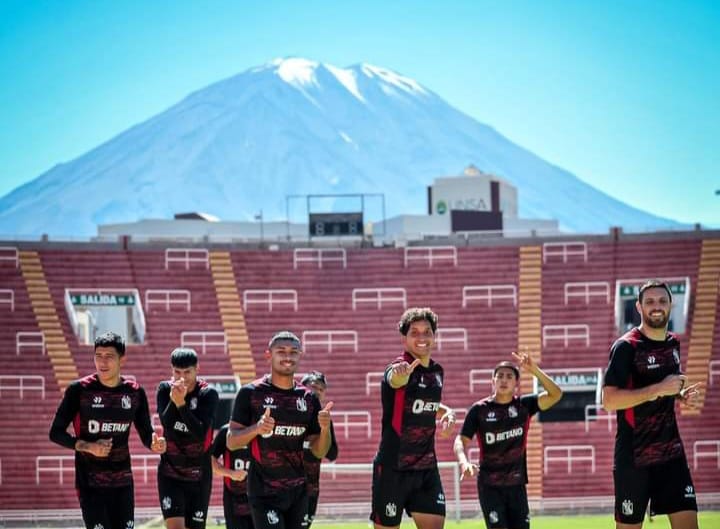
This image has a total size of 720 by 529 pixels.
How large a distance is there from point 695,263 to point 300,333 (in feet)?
42.7

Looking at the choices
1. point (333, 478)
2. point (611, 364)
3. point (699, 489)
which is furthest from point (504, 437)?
point (699, 489)

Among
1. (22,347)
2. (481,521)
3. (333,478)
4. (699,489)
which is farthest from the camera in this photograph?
(22,347)

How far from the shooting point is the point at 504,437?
13.2 metres

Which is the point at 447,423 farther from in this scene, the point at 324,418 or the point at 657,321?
the point at 657,321

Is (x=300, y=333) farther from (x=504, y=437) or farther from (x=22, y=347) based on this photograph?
(x=504, y=437)

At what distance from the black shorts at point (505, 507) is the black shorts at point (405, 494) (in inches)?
50.3

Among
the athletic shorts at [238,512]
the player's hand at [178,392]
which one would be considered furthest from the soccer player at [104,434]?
the athletic shorts at [238,512]

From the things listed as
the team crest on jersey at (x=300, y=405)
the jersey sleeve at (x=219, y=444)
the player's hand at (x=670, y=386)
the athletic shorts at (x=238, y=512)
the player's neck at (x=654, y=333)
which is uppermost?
the player's neck at (x=654, y=333)

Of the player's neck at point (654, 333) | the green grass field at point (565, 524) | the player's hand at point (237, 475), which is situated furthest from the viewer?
the green grass field at point (565, 524)

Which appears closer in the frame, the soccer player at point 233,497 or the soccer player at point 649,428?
the soccer player at point 649,428

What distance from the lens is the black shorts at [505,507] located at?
41.7 ft

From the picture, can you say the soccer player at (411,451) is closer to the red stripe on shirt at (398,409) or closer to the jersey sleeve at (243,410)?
the red stripe on shirt at (398,409)

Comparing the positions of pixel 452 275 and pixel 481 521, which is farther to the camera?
pixel 452 275

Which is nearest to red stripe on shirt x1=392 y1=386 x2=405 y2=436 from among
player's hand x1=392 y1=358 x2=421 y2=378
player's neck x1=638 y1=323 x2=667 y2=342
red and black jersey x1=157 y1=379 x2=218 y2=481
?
player's hand x1=392 y1=358 x2=421 y2=378
